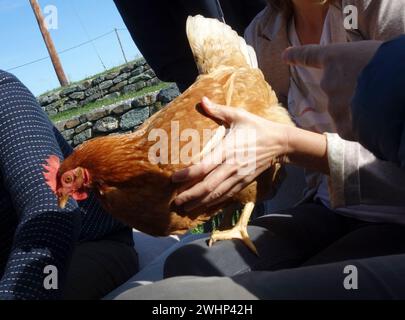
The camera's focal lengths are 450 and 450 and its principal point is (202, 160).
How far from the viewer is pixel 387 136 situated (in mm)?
431

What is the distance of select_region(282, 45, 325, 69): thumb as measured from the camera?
624 mm

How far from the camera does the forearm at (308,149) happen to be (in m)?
0.92

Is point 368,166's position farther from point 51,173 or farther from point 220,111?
point 51,173

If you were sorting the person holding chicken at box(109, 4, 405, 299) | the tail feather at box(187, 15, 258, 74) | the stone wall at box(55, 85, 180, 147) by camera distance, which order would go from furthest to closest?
the stone wall at box(55, 85, 180, 147), the tail feather at box(187, 15, 258, 74), the person holding chicken at box(109, 4, 405, 299)

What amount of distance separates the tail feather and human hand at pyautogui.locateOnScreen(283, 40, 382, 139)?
740 millimetres

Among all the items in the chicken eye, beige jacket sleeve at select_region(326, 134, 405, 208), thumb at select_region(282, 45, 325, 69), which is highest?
thumb at select_region(282, 45, 325, 69)

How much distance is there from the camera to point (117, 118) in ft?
16.4

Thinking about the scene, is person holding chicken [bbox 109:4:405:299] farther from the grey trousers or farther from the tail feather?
the tail feather

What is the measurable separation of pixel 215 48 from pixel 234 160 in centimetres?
56

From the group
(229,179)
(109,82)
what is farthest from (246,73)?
(109,82)

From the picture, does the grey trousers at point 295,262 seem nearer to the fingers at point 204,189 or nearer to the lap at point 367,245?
the lap at point 367,245

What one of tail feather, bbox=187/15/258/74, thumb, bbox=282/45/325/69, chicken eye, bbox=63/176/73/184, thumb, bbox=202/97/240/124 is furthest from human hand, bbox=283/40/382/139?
tail feather, bbox=187/15/258/74

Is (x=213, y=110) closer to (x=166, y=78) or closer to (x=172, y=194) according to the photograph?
(x=172, y=194)

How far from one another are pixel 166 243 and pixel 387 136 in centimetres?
113
